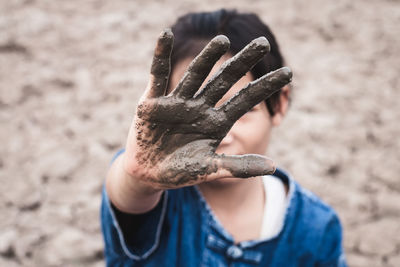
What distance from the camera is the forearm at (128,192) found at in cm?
85

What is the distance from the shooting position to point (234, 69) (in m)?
0.72

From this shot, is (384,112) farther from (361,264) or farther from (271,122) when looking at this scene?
(271,122)

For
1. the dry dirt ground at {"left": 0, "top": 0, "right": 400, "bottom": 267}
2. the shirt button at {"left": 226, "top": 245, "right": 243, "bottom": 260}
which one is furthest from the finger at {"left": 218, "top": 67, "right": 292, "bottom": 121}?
the dry dirt ground at {"left": 0, "top": 0, "right": 400, "bottom": 267}

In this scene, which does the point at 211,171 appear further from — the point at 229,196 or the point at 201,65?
the point at 229,196

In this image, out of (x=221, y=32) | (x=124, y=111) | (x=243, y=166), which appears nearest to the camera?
(x=243, y=166)

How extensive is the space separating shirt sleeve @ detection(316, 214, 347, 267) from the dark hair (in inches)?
16.1

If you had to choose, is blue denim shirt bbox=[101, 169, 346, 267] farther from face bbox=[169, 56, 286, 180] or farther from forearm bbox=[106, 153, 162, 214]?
face bbox=[169, 56, 286, 180]

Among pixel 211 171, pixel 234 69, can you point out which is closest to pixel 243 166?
pixel 211 171

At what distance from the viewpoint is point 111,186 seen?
3.11ft

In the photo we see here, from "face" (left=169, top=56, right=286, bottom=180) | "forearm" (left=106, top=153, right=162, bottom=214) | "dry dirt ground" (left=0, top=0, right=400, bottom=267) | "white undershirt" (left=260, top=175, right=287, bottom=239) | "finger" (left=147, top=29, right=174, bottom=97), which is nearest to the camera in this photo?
"finger" (left=147, top=29, right=174, bottom=97)

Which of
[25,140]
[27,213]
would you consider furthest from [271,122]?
[25,140]

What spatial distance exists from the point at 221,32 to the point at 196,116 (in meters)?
0.44

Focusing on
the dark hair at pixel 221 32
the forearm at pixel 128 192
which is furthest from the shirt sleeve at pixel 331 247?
the forearm at pixel 128 192

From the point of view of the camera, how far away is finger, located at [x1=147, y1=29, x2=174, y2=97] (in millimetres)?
686
